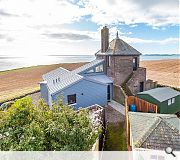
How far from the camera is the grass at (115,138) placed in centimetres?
764

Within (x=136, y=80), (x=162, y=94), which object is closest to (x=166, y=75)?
(x=136, y=80)

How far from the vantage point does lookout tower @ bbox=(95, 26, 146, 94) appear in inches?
488

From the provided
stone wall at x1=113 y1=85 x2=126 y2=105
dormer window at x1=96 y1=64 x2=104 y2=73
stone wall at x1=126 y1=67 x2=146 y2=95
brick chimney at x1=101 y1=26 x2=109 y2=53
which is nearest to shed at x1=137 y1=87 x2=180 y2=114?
stone wall at x1=113 y1=85 x2=126 y2=105

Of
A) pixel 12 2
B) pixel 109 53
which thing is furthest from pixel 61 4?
pixel 109 53

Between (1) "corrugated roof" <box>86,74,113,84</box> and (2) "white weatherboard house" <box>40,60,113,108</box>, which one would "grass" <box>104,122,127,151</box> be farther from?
(1) "corrugated roof" <box>86,74,113,84</box>

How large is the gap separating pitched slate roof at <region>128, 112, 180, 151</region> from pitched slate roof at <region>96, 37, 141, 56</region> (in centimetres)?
611

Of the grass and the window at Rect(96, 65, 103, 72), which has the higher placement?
the window at Rect(96, 65, 103, 72)

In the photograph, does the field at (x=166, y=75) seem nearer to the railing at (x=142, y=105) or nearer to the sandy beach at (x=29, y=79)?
the sandy beach at (x=29, y=79)

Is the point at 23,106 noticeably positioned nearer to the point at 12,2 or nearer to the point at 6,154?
the point at 6,154

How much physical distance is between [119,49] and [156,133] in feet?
24.7

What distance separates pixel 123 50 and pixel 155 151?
27.5 ft

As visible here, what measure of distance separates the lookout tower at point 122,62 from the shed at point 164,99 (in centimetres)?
185

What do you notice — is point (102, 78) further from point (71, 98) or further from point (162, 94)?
point (162, 94)

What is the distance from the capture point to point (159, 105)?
33.2ft
